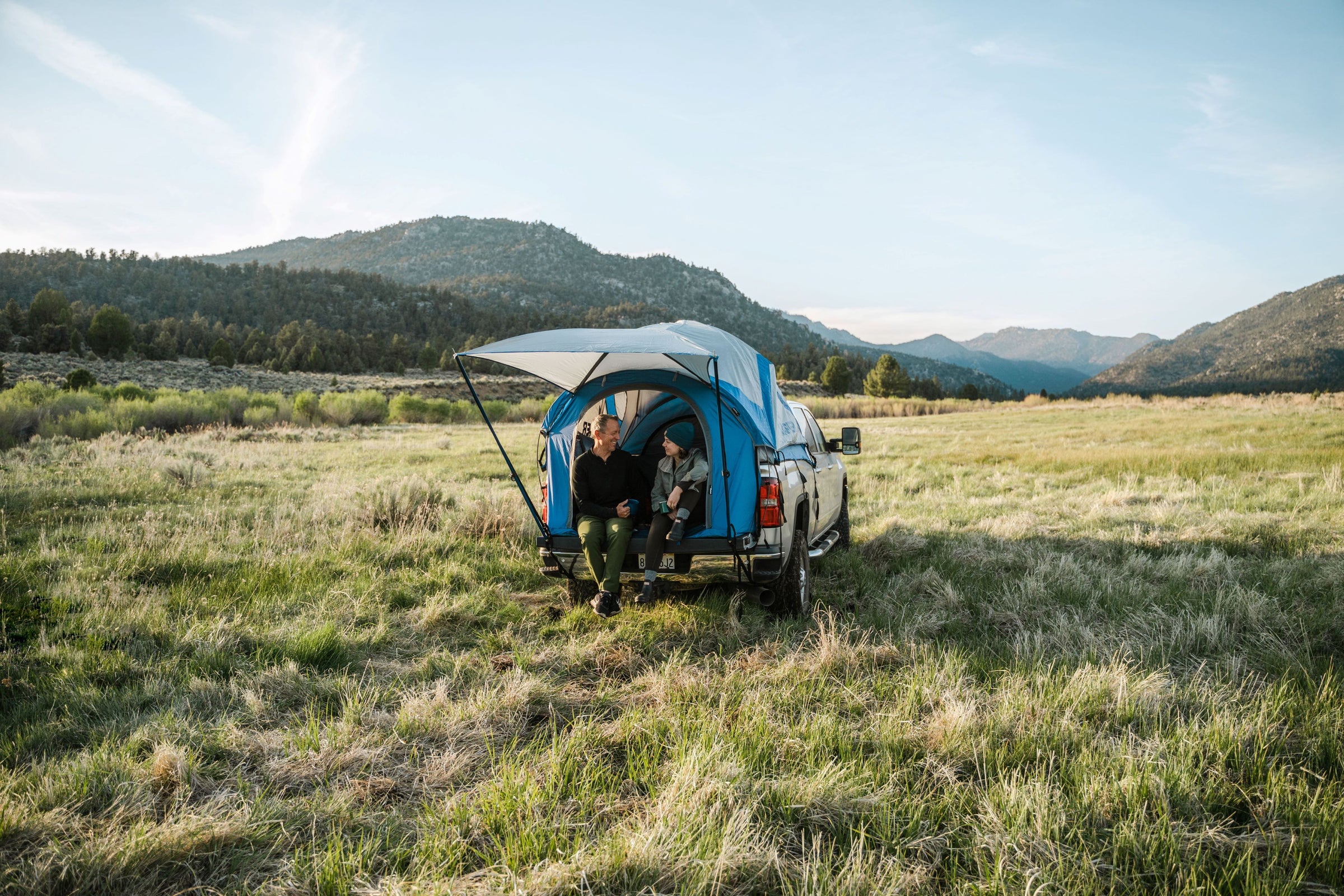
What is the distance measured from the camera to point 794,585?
5828 millimetres

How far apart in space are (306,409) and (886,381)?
74.6m

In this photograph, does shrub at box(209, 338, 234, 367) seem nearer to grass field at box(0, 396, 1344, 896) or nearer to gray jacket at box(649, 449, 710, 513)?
grass field at box(0, 396, 1344, 896)

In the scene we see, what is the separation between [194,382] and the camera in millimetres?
48156

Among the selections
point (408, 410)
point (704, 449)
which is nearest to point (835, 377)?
point (408, 410)

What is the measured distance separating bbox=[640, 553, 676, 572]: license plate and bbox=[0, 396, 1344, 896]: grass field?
0.48 meters

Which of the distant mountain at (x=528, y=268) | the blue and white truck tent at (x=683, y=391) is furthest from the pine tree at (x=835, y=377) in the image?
the blue and white truck tent at (x=683, y=391)

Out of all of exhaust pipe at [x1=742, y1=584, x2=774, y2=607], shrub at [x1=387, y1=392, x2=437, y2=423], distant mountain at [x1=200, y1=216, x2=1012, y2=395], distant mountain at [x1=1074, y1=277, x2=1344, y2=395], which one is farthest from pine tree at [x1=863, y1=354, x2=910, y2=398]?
exhaust pipe at [x1=742, y1=584, x2=774, y2=607]

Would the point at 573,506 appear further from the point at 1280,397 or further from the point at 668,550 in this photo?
the point at 1280,397

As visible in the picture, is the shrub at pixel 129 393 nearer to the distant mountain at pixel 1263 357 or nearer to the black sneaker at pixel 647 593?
the black sneaker at pixel 647 593

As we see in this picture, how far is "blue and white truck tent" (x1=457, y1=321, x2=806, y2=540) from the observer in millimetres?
5301

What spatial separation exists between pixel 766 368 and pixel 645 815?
4.72 metres

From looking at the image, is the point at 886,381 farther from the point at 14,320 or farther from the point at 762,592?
the point at 762,592

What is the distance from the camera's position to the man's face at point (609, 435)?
6090 millimetres

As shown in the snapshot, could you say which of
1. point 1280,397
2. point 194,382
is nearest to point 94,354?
point 194,382
